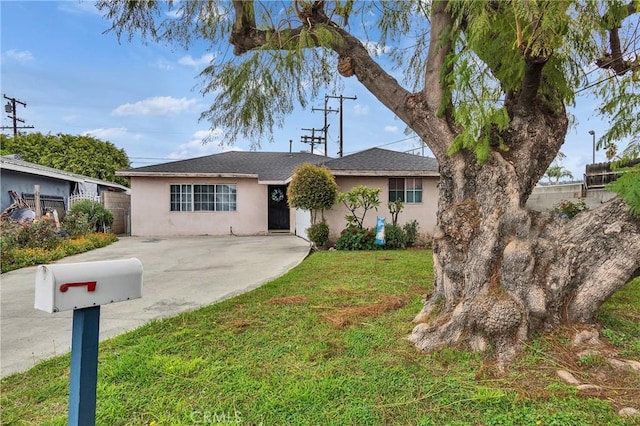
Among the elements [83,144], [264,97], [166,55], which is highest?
[83,144]

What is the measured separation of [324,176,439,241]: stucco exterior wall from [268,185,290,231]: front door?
5183mm

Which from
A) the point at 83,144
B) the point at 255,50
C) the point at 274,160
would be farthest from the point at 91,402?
the point at 83,144

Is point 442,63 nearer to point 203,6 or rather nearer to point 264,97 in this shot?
point 264,97

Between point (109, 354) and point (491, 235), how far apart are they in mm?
3564

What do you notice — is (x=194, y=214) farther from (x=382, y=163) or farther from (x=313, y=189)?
(x=382, y=163)

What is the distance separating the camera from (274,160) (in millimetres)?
Answer: 18203

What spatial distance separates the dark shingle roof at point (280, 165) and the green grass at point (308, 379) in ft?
25.8

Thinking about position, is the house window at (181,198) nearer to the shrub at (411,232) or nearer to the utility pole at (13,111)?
the shrub at (411,232)

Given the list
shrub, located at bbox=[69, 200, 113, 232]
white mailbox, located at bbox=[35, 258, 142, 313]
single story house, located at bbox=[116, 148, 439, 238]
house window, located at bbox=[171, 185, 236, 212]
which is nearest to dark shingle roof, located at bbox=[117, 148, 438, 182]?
single story house, located at bbox=[116, 148, 439, 238]

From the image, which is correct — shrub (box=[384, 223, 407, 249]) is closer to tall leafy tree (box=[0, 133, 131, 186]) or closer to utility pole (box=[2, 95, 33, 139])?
tall leafy tree (box=[0, 133, 131, 186])

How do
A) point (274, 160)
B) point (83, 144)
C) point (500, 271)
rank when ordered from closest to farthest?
point (500, 271) < point (274, 160) < point (83, 144)

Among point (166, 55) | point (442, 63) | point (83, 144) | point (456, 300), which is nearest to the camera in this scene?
point (456, 300)

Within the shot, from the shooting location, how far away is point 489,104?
3.02m

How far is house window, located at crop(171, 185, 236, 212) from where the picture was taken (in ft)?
49.6
